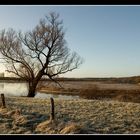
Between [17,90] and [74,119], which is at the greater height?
[17,90]

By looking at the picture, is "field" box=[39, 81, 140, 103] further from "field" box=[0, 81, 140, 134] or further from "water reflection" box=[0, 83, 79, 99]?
"field" box=[0, 81, 140, 134]

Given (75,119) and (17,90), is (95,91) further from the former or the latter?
(75,119)

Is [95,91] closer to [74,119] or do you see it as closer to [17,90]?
[17,90]

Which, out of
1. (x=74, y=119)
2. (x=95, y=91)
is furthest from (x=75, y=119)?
(x=95, y=91)

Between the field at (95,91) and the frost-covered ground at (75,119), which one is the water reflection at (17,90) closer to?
the field at (95,91)

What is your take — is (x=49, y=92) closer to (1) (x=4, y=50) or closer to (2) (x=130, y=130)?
(1) (x=4, y=50)

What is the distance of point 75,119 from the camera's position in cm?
841

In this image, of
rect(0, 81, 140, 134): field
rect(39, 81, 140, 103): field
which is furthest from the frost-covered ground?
rect(39, 81, 140, 103): field

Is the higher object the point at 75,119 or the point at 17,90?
the point at 17,90

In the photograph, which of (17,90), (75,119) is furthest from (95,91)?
(75,119)

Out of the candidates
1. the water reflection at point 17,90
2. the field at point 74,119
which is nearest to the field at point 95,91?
the water reflection at point 17,90

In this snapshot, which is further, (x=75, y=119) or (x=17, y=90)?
(x=17, y=90)

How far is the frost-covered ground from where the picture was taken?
275 inches

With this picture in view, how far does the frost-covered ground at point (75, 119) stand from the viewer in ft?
22.9
